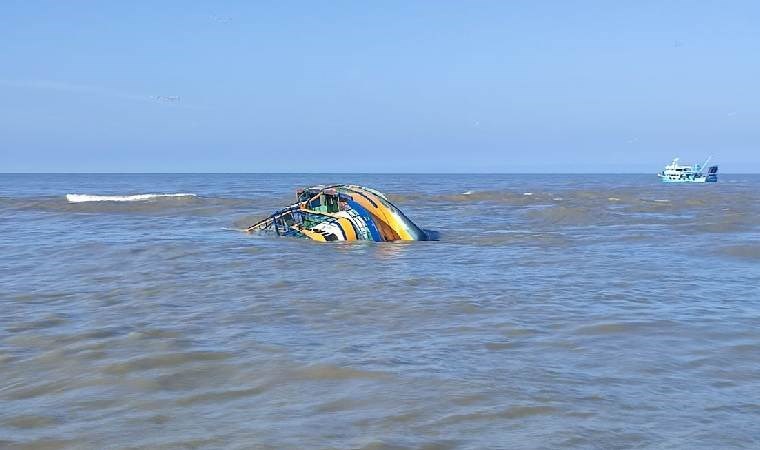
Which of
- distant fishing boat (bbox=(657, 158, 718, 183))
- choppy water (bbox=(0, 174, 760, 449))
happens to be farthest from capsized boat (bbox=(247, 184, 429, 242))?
distant fishing boat (bbox=(657, 158, 718, 183))

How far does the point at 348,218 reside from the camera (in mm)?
17906

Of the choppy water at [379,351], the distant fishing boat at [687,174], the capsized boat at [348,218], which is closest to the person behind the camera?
the choppy water at [379,351]

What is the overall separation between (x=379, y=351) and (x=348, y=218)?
11.0 m

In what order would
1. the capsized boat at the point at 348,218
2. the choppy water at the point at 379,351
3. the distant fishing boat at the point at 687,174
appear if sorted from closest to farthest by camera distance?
the choppy water at the point at 379,351 → the capsized boat at the point at 348,218 → the distant fishing boat at the point at 687,174

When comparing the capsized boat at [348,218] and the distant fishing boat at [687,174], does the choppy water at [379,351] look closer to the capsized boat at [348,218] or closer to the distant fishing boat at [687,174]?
the capsized boat at [348,218]

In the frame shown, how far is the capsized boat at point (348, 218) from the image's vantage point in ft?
58.2

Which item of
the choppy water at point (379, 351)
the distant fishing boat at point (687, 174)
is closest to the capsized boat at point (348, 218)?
the choppy water at point (379, 351)

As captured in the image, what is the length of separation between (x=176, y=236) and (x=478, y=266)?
406 inches

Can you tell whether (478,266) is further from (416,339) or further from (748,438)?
(748,438)

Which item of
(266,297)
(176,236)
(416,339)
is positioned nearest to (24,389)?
(416,339)

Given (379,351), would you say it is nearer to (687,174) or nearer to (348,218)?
(348,218)

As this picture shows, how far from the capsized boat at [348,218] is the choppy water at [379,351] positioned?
3057mm

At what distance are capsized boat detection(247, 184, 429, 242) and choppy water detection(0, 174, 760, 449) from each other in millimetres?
3057

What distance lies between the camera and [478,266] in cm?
1345
